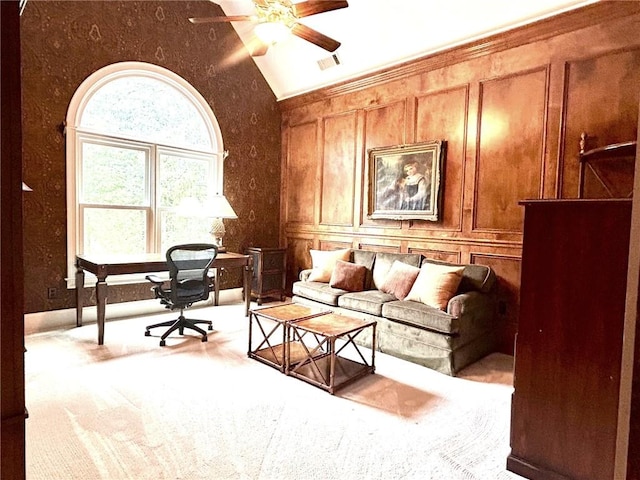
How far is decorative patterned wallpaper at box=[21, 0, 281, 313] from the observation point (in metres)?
3.80

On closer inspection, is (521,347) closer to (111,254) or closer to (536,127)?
(536,127)

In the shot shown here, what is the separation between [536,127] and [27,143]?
195 inches

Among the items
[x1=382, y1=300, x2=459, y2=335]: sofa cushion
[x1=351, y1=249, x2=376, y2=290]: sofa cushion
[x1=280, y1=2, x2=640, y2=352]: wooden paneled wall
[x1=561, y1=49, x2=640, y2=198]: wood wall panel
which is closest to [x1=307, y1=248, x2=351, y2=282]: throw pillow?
[x1=351, y1=249, x2=376, y2=290]: sofa cushion

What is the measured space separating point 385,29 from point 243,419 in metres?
4.10

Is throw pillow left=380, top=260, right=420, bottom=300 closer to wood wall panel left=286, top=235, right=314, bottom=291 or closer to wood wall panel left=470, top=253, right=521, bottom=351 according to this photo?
wood wall panel left=470, top=253, right=521, bottom=351

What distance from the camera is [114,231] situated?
4.43m

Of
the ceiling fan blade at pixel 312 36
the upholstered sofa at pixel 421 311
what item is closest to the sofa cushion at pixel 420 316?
the upholstered sofa at pixel 421 311

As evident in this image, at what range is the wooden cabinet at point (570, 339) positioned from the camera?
5.15 ft

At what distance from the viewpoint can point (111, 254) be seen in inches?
171

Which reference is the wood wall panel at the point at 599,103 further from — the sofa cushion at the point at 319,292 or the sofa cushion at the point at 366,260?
the sofa cushion at the point at 319,292

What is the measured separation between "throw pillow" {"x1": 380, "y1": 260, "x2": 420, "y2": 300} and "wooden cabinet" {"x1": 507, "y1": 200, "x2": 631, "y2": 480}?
1924mm

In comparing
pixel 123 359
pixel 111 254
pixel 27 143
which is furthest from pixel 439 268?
pixel 27 143

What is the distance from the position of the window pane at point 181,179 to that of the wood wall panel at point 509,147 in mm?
3487

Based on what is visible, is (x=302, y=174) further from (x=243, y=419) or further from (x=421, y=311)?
(x=243, y=419)
